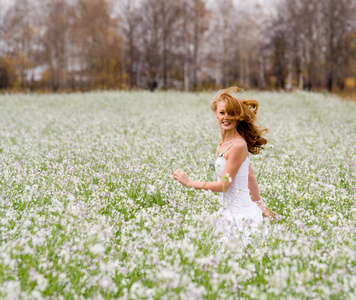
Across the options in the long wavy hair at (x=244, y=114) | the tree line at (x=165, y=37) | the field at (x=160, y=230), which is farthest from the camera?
the tree line at (x=165, y=37)

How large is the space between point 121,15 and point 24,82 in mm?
17790

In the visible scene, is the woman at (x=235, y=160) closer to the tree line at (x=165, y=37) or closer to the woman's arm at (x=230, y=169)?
the woman's arm at (x=230, y=169)

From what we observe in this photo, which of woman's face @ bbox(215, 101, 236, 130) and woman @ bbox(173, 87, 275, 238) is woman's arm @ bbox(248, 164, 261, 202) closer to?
woman @ bbox(173, 87, 275, 238)

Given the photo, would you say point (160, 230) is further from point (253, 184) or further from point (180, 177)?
point (253, 184)

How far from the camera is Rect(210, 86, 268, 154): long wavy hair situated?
441 centimetres

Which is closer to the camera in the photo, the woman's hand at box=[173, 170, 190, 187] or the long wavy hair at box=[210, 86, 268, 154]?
the woman's hand at box=[173, 170, 190, 187]

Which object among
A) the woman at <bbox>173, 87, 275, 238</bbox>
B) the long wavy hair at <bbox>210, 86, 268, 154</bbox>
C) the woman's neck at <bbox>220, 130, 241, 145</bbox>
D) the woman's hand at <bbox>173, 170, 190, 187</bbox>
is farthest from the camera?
the woman's neck at <bbox>220, 130, 241, 145</bbox>

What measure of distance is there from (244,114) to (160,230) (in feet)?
5.96

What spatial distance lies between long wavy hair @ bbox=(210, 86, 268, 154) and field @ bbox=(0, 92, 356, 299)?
0.95 meters

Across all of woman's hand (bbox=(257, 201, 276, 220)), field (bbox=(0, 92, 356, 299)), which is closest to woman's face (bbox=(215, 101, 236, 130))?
field (bbox=(0, 92, 356, 299))

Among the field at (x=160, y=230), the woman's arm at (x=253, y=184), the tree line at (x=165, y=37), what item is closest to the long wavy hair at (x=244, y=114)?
the woman's arm at (x=253, y=184)

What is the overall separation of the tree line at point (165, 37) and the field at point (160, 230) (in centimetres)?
3225

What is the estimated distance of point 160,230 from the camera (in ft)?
12.3

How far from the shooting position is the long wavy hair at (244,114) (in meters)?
4.41
